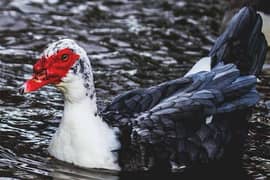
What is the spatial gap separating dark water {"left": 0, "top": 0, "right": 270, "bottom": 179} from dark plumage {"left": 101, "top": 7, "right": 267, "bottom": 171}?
0.89 feet

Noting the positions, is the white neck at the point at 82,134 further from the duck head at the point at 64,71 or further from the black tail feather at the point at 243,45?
the black tail feather at the point at 243,45

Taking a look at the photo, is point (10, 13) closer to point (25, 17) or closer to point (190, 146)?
point (25, 17)

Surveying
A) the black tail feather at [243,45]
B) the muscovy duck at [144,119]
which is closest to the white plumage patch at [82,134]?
the muscovy duck at [144,119]

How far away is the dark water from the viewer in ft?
23.9

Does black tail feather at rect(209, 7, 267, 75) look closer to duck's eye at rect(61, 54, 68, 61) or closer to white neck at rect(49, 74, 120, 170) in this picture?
white neck at rect(49, 74, 120, 170)

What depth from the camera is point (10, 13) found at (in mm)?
11266

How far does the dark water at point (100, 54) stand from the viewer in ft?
23.9

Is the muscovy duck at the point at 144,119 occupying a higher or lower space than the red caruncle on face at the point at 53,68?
lower

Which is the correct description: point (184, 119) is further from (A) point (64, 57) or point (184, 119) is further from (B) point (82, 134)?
(A) point (64, 57)

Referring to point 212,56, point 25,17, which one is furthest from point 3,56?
point 212,56

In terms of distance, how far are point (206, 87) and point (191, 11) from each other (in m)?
4.87

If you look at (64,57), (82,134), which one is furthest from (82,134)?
(64,57)

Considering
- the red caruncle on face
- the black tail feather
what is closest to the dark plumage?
the black tail feather

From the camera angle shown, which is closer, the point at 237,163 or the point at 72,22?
the point at 237,163
